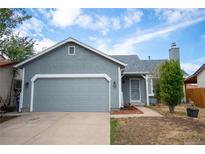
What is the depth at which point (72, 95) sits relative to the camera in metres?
13.4

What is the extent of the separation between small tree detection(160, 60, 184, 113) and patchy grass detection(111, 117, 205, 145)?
3.73 metres

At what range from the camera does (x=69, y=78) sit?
44.4 ft

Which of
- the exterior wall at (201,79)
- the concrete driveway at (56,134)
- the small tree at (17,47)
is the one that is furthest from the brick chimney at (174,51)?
the small tree at (17,47)

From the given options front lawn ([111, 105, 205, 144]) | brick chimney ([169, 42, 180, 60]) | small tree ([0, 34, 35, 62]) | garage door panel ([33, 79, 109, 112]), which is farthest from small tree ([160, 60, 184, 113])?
small tree ([0, 34, 35, 62])

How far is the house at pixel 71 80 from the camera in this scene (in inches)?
523

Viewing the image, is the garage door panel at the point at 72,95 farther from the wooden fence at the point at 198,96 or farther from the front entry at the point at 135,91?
the wooden fence at the point at 198,96

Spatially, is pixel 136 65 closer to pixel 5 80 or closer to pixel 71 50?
pixel 71 50

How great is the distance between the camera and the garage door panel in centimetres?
1325

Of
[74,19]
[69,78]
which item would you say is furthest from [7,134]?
[74,19]

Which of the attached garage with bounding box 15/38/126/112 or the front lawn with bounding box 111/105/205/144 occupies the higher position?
the attached garage with bounding box 15/38/126/112

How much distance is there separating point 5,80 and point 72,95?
5.99 m

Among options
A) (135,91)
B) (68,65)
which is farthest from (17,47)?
(135,91)

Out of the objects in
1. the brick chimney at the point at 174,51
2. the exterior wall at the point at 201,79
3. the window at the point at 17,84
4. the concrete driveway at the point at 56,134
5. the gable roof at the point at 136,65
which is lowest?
the concrete driveway at the point at 56,134

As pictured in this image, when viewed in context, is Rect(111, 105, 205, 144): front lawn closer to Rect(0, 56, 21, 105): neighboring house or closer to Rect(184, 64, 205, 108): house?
Rect(184, 64, 205, 108): house
